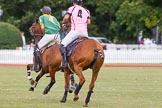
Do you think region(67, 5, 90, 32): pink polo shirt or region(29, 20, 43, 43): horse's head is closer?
region(67, 5, 90, 32): pink polo shirt

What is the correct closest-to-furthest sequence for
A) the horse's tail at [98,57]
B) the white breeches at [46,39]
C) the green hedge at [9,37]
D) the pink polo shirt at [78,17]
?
the horse's tail at [98,57]
the pink polo shirt at [78,17]
the white breeches at [46,39]
the green hedge at [9,37]

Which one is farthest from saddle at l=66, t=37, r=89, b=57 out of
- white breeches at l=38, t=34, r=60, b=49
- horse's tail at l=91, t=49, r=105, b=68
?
white breeches at l=38, t=34, r=60, b=49

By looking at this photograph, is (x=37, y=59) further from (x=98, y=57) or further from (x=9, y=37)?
(x=9, y=37)

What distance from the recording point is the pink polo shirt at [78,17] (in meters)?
15.8

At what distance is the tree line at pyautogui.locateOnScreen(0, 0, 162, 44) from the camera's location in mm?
49219

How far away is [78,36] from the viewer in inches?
622

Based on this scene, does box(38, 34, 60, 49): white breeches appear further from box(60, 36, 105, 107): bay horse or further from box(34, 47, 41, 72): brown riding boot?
box(60, 36, 105, 107): bay horse

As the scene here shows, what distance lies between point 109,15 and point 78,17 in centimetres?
4747

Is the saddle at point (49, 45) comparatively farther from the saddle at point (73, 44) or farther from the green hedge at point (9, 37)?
the green hedge at point (9, 37)

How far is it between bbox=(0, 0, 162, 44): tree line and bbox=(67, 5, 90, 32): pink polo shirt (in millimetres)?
32825

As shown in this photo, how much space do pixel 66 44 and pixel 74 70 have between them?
0.78 metres

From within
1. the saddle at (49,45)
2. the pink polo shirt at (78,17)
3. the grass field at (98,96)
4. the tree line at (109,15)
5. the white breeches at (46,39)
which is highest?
the pink polo shirt at (78,17)

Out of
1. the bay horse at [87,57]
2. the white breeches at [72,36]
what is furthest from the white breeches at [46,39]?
the bay horse at [87,57]

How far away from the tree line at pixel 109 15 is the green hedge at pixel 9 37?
9.93 meters
